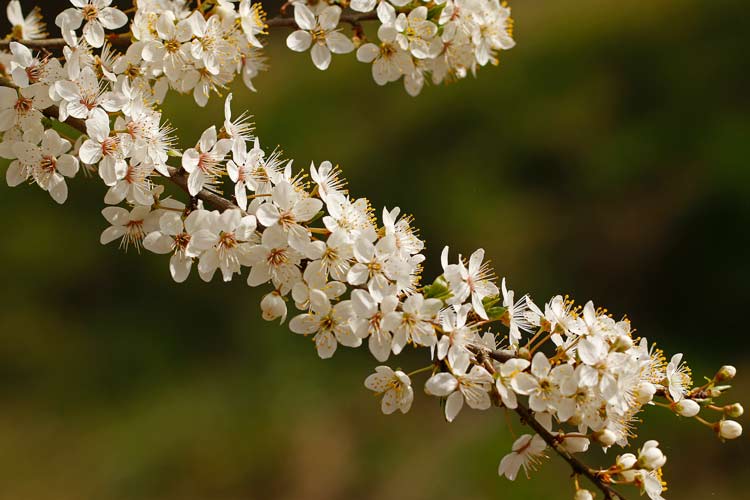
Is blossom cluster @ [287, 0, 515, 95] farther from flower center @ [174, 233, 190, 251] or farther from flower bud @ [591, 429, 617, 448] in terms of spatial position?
flower bud @ [591, 429, 617, 448]

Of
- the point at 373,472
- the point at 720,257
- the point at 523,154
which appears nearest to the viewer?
the point at 373,472

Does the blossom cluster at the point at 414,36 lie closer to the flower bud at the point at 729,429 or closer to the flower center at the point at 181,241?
the flower center at the point at 181,241

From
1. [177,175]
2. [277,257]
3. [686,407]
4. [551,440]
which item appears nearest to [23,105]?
[177,175]

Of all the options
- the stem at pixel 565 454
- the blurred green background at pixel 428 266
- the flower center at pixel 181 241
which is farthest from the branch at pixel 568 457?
the blurred green background at pixel 428 266

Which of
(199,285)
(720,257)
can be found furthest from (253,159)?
(720,257)

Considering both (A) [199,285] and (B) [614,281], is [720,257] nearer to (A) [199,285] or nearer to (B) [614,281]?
(B) [614,281]

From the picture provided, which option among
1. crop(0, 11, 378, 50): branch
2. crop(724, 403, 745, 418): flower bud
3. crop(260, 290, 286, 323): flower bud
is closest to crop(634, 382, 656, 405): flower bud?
crop(724, 403, 745, 418): flower bud
